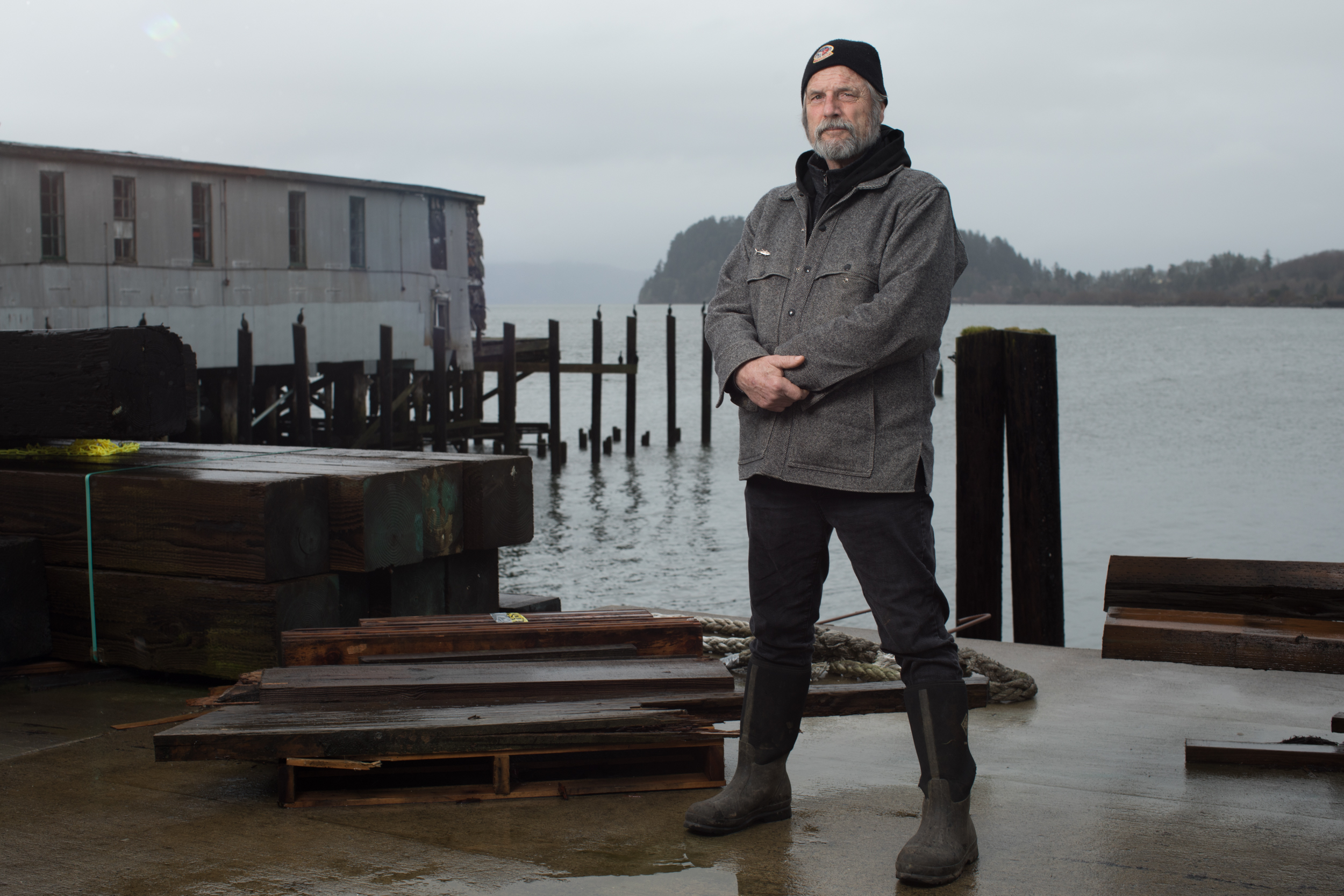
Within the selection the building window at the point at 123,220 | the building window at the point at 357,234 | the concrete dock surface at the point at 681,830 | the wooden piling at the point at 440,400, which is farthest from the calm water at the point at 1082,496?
the building window at the point at 123,220

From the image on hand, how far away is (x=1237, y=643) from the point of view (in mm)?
3617

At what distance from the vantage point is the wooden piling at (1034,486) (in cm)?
742

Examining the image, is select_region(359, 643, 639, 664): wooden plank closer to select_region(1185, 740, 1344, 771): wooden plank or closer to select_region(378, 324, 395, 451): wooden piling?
select_region(1185, 740, 1344, 771): wooden plank

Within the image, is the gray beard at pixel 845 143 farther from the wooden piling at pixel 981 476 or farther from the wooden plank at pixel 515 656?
the wooden piling at pixel 981 476

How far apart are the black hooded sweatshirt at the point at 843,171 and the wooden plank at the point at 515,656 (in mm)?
1541

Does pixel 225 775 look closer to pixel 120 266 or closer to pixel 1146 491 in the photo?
pixel 120 266

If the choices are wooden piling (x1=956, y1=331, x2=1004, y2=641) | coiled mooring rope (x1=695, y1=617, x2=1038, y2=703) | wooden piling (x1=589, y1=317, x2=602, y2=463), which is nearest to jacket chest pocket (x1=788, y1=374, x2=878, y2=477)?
coiled mooring rope (x1=695, y1=617, x2=1038, y2=703)

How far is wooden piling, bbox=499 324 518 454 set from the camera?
27.0 meters

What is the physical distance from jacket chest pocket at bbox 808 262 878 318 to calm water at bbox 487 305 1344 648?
4679 mm

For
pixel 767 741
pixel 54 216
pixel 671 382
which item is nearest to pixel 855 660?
pixel 767 741

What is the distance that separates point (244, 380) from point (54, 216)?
4039 millimetres

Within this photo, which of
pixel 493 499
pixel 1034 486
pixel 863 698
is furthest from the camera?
pixel 1034 486

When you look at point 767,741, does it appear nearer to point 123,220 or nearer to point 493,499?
point 493,499

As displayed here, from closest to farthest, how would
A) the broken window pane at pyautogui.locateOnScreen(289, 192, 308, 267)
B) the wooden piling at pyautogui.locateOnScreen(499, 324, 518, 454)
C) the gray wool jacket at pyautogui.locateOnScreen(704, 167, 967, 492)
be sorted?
the gray wool jacket at pyautogui.locateOnScreen(704, 167, 967, 492), the broken window pane at pyautogui.locateOnScreen(289, 192, 308, 267), the wooden piling at pyautogui.locateOnScreen(499, 324, 518, 454)
